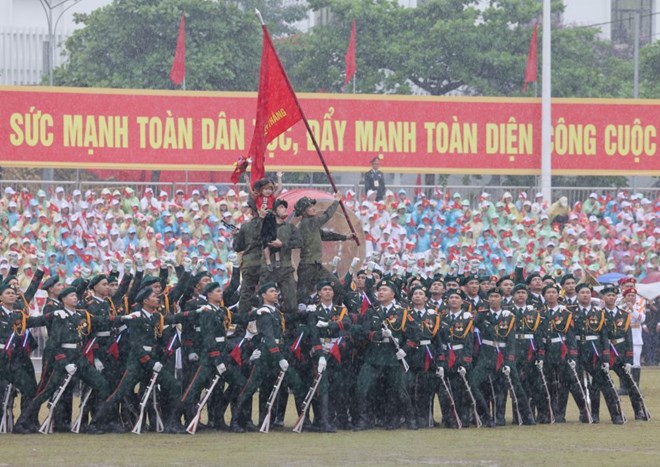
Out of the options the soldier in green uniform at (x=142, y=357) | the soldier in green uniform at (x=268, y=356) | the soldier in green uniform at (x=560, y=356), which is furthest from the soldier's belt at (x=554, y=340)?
the soldier in green uniform at (x=142, y=357)

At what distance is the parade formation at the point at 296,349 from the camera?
587 inches

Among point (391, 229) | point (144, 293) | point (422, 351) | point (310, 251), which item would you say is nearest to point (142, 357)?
point (144, 293)

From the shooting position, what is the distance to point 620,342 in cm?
1630

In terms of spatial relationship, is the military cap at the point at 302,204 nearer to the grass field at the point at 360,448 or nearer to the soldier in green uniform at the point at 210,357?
the soldier in green uniform at the point at 210,357

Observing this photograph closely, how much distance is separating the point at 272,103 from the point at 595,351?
13.6 ft

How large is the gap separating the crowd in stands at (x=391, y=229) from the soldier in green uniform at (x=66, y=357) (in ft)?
25.1

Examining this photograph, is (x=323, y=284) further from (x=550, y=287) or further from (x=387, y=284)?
(x=550, y=287)

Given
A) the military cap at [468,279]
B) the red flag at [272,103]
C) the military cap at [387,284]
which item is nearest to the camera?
→ the military cap at [387,284]

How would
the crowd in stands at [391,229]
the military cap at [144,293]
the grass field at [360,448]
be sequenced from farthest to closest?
the crowd in stands at [391,229] < the military cap at [144,293] < the grass field at [360,448]

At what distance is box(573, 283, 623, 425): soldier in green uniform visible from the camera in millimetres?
16109

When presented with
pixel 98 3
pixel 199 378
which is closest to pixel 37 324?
pixel 199 378

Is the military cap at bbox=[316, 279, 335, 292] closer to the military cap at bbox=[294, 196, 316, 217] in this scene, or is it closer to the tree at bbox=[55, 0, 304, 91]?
the military cap at bbox=[294, 196, 316, 217]

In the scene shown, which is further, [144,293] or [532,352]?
[532,352]

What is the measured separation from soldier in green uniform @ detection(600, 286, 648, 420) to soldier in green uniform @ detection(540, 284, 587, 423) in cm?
40
